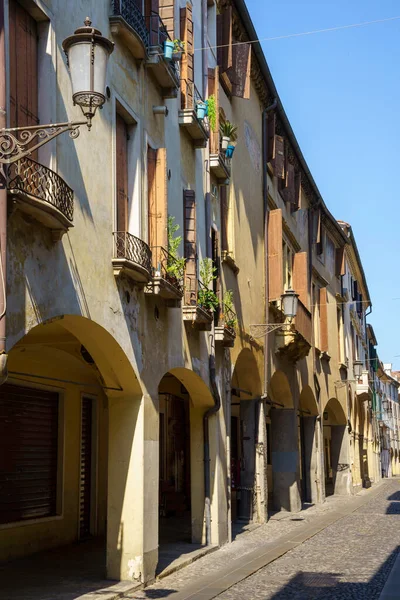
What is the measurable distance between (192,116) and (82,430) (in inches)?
246

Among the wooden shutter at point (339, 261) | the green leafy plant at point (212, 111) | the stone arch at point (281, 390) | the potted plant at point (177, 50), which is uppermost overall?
the wooden shutter at point (339, 261)

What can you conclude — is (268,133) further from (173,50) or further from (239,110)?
(173,50)

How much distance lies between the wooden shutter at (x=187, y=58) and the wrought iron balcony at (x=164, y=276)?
3126 mm

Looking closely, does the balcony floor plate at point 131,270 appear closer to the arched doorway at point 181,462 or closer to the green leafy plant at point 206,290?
the arched doorway at point 181,462

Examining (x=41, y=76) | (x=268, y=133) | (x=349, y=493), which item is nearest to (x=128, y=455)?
(x=41, y=76)

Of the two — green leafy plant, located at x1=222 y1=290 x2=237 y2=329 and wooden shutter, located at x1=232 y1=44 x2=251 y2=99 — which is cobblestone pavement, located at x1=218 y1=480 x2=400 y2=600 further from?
wooden shutter, located at x1=232 y1=44 x2=251 y2=99

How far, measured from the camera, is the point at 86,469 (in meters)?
16.6

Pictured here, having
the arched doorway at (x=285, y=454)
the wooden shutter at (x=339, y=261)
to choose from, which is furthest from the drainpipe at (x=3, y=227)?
the wooden shutter at (x=339, y=261)

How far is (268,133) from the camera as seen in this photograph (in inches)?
893

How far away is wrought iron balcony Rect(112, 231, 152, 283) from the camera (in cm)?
1039

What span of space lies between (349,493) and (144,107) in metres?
24.5

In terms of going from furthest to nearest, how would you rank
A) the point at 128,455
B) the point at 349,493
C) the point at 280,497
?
the point at 349,493
the point at 280,497
the point at 128,455

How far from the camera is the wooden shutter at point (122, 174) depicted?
11000mm

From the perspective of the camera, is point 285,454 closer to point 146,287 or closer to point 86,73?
point 146,287
